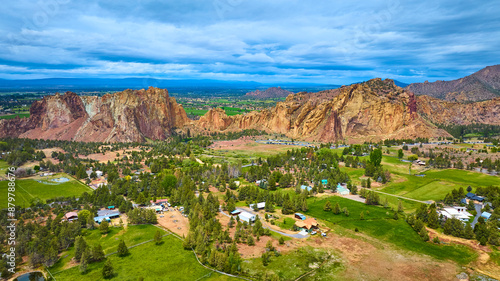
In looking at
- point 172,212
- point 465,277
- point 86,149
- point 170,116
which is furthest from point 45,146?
point 465,277

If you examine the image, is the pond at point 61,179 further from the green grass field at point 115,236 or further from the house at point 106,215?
the green grass field at point 115,236

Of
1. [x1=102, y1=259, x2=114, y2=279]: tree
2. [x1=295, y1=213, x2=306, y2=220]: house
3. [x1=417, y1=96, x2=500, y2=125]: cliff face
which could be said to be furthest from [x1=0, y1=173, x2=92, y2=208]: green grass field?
[x1=417, y1=96, x2=500, y2=125]: cliff face

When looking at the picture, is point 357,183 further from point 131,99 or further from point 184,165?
point 131,99

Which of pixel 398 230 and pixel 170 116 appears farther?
pixel 170 116

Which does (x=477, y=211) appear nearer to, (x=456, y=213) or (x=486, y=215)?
(x=486, y=215)

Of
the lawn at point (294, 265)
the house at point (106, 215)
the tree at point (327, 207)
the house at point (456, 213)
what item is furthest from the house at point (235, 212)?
the house at point (456, 213)
